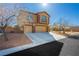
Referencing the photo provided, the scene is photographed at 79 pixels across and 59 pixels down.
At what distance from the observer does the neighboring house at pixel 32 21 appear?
1.82m

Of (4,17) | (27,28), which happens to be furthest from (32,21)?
(4,17)

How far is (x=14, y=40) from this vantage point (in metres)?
1.80

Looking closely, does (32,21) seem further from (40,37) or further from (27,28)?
(40,37)

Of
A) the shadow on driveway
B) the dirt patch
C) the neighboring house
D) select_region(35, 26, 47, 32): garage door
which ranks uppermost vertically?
the neighboring house

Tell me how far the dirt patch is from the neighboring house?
Answer: 3.6 inches

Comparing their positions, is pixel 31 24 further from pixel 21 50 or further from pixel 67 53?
pixel 67 53

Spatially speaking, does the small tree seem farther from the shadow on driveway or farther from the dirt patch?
the shadow on driveway

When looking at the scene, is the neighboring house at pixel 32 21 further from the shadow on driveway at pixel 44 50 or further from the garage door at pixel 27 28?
the shadow on driveway at pixel 44 50

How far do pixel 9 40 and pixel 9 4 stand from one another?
16.0 inches

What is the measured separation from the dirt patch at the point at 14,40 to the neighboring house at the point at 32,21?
0.30ft

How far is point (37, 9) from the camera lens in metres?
1.81

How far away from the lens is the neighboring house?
182 centimetres

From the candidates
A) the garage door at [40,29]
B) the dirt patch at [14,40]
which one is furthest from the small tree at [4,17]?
the garage door at [40,29]

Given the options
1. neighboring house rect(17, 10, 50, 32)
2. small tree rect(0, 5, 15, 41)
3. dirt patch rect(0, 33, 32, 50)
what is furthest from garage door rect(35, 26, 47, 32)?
small tree rect(0, 5, 15, 41)
